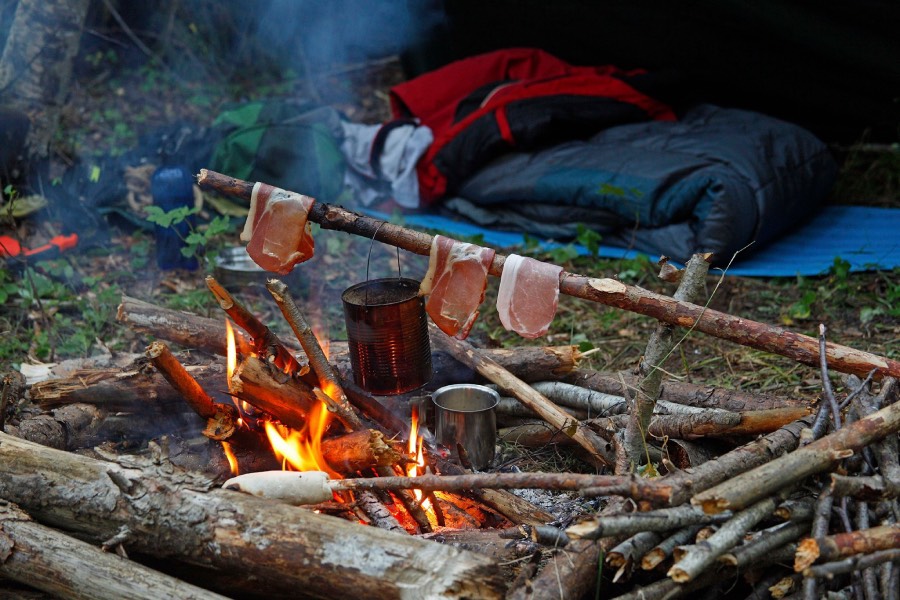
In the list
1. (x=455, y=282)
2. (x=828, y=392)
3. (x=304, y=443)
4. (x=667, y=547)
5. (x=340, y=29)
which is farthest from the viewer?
(x=340, y=29)

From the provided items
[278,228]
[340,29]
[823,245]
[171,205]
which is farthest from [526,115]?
[340,29]

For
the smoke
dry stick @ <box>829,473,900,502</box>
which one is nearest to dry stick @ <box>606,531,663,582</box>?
dry stick @ <box>829,473,900,502</box>

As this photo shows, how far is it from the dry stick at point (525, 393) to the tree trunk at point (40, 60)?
4303 millimetres

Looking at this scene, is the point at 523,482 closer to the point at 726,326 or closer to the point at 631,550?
the point at 631,550

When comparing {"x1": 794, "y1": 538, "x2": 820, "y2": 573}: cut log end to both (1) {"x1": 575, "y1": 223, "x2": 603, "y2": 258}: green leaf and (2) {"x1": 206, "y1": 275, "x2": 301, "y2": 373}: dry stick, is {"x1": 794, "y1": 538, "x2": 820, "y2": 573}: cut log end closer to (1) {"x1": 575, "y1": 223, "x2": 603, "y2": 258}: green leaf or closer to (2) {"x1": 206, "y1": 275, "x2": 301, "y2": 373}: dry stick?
(2) {"x1": 206, "y1": 275, "x2": 301, "y2": 373}: dry stick

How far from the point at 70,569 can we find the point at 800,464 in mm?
2068

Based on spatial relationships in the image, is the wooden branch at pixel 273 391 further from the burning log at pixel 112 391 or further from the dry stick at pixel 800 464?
the dry stick at pixel 800 464

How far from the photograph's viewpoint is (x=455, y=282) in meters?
2.95

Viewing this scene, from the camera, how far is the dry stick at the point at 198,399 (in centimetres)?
291

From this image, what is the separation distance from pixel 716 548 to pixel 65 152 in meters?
6.91

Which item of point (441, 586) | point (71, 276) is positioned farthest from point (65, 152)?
point (441, 586)

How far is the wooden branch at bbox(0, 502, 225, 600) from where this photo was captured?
2248mm

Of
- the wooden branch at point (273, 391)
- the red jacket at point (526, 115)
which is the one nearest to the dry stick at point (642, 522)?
the wooden branch at point (273, 391)

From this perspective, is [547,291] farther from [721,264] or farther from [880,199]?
[880,199]
